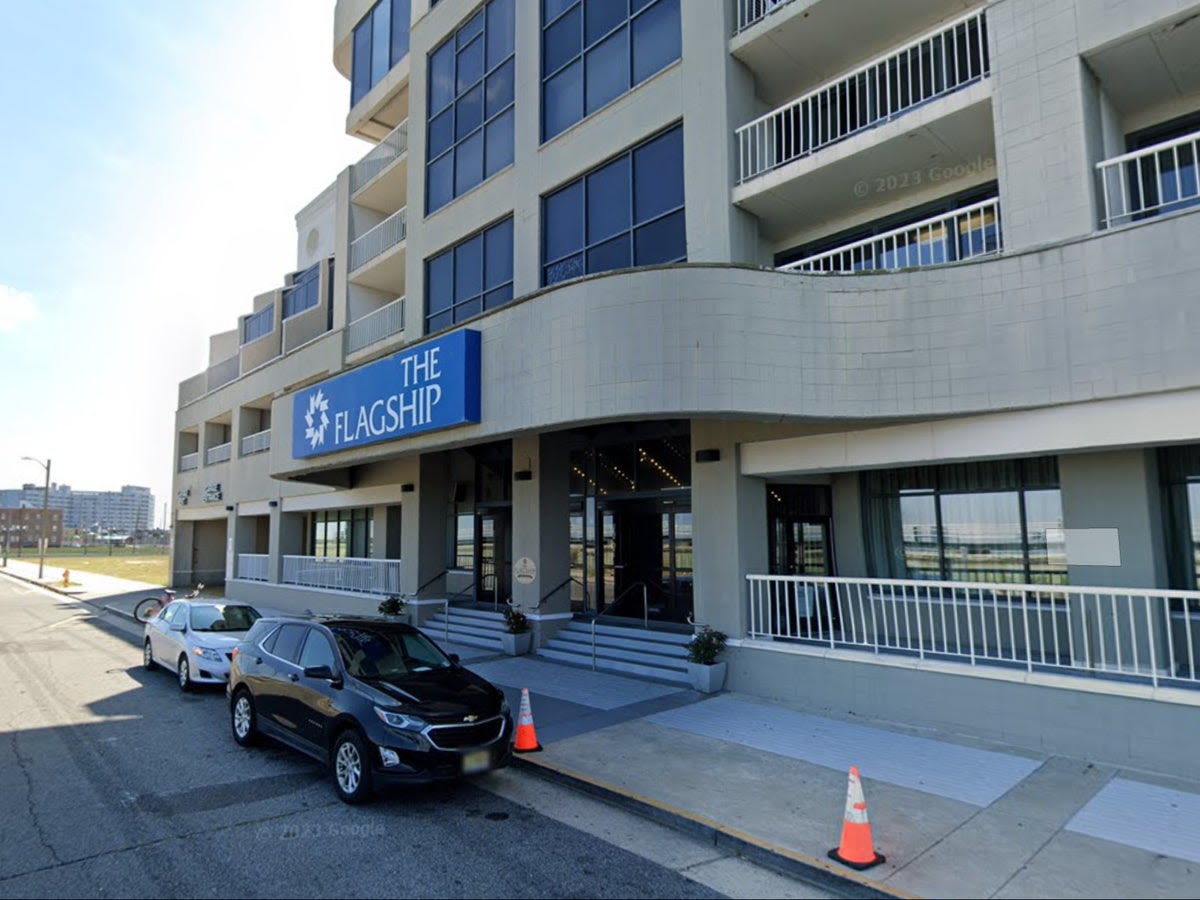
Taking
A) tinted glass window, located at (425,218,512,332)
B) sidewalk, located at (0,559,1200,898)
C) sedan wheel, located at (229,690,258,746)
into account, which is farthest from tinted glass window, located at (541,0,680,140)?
sedan wheel, located at (229,690,258,746)

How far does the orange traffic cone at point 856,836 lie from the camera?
5188mm

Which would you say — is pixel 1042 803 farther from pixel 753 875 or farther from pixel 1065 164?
pixel 1065 164

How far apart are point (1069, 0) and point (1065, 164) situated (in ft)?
6.44

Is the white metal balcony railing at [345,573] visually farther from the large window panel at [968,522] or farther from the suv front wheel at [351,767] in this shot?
the large window panel at [968,522]

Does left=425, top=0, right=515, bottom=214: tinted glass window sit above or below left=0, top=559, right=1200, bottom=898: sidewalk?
above

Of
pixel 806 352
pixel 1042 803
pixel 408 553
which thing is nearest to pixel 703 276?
pixel 806 352

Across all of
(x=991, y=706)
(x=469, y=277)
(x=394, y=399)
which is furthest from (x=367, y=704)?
(x=469, y=277)

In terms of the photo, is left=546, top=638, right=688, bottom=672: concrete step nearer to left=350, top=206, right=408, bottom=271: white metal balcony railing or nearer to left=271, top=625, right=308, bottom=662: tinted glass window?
left=271, top=625, right=308, bottom=662: tinted glass window

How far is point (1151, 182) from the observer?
8.95m

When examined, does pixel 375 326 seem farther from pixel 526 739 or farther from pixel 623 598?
pixel 526 739

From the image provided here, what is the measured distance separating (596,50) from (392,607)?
12.6 metres

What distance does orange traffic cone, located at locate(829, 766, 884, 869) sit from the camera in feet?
17.0

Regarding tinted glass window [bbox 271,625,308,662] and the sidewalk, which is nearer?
the sidewalk

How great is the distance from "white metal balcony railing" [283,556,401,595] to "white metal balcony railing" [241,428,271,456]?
16.7ft
